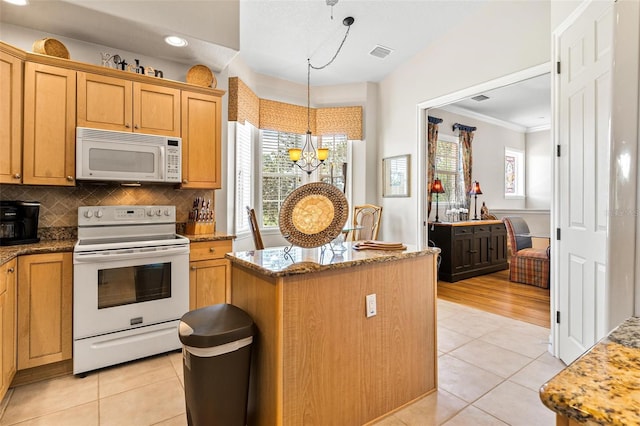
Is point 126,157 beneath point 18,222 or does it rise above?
above

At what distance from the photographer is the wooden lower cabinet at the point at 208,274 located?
2838 mm

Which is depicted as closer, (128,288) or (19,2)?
(19,2)

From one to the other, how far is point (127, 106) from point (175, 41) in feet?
2.38

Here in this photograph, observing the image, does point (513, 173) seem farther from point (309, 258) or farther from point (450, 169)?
point (309, 258)

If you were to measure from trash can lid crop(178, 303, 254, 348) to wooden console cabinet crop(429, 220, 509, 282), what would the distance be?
13.7 ft

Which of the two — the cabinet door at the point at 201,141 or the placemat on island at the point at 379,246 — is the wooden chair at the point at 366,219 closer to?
the cabinet door at the point at 201,141

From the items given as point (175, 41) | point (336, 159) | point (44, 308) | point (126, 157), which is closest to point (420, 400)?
point (44, 308)

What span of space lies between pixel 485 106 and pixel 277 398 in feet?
20.4

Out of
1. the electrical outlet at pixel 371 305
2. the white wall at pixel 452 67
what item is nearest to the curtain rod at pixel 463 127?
the white wall at pixel 452 67

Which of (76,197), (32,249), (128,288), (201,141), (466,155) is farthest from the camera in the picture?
(466,155)

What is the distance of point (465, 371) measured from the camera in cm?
241

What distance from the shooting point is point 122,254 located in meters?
2.43

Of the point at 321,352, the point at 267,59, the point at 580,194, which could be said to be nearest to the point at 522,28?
the point at 580,194

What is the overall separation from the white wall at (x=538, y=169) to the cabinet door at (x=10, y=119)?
859cm
